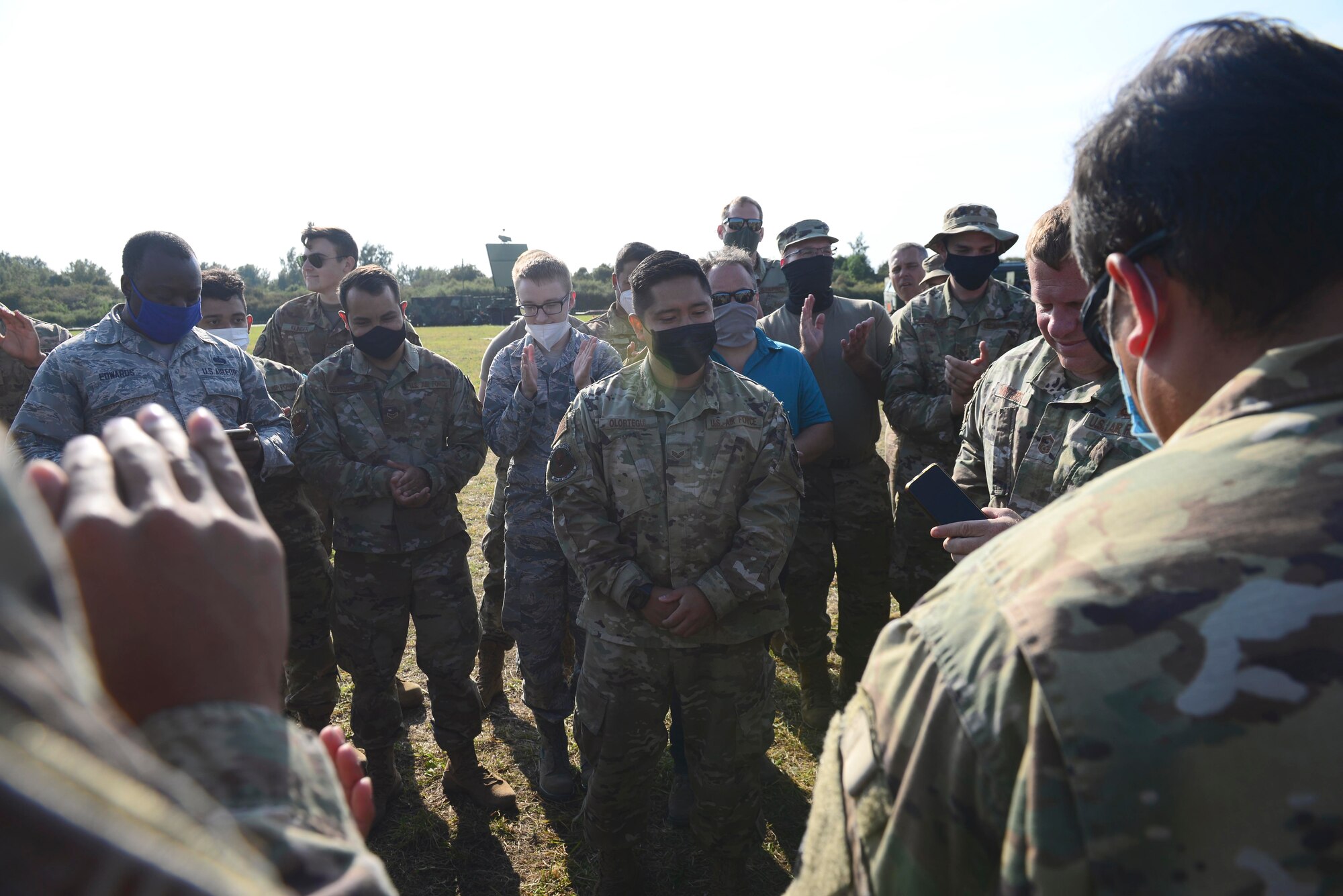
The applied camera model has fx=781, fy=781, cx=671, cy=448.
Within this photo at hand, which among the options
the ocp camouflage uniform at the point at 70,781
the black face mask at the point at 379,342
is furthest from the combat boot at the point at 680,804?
the ocp camouflage uniform at the point at 70,781

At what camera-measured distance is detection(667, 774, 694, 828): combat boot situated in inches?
143

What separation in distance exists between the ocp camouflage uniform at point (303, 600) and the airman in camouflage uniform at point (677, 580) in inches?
72.6

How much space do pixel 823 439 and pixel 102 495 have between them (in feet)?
11.6

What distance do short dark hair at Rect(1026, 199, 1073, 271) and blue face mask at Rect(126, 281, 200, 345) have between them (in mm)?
3430

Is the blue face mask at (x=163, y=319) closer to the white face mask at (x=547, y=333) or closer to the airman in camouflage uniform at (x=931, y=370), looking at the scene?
the white face mask at (x=547, y=333)

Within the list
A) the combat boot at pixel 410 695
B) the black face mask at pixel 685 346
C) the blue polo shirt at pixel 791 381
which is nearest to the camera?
the black face mask at pixel 685 346

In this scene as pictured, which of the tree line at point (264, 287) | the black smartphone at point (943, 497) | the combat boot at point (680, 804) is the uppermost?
the tree line at point (264, 287)

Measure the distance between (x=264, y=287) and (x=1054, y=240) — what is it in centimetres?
5605

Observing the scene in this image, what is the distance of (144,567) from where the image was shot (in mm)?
Result: 645

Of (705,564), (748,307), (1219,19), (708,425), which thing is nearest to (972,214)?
(748,307)

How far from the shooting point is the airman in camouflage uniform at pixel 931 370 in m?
4.18

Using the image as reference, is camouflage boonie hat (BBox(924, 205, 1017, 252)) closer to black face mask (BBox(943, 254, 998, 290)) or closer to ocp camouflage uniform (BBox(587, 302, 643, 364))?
black face mask (BBox(943, 254, 998, 290))

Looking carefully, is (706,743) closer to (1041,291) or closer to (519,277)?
(1041,291)


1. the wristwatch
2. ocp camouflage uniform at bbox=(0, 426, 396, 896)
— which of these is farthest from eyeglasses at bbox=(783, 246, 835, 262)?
ocp camouflage uniform at bbox=(0, 426, 396, 896)
